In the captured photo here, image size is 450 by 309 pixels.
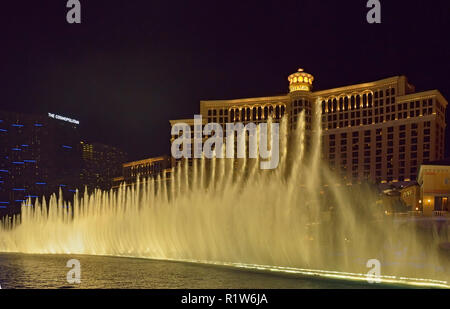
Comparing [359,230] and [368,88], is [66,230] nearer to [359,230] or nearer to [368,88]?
[359,230]

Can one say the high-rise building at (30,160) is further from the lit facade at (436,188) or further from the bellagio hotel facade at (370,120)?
the lit facade at (436,188)

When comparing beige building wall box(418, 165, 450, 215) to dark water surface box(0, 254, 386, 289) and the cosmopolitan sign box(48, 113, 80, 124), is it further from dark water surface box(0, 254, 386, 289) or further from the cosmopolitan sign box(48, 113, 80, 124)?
the cosmopolitan sign box(48, 113, 80, 124)

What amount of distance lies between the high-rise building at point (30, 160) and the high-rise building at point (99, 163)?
1771 cm

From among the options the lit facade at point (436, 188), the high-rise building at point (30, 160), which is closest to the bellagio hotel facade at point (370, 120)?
the lit facade at point (436, 188)

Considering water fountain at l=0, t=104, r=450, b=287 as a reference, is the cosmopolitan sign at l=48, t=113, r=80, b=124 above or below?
above

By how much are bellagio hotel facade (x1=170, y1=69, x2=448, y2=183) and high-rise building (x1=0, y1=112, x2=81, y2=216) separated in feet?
177

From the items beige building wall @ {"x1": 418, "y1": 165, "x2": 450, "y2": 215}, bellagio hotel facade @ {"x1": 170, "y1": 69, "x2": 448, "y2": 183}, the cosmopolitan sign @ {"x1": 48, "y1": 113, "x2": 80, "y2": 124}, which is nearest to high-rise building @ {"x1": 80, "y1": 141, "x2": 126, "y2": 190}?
the cosmopolitan sign @ {"x1": 48, "y1": 113, "x2": 80, "y2": 124}

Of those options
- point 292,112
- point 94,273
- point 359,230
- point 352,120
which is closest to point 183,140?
point 292,112

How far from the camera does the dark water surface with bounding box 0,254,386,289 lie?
16.1 metres

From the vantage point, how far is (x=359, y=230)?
31.2 metres

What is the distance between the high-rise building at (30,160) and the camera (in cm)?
11794

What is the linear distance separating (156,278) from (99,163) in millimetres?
161639

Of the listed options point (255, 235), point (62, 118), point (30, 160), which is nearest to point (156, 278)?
point (255, 235)

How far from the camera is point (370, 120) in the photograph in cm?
9206
